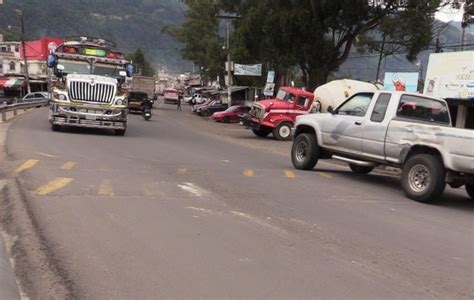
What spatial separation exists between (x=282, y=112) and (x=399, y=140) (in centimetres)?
1547

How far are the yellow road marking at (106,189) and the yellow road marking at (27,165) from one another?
1.85 m

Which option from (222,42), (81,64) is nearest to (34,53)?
(222,42)

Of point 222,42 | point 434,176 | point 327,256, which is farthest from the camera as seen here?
point 222,42

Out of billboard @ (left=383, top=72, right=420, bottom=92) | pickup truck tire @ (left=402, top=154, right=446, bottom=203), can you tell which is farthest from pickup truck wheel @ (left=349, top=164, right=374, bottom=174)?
billboard @ (left=383, top=72, right=420, bottom=92)

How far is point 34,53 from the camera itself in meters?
102

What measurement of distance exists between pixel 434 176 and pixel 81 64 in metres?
15.0

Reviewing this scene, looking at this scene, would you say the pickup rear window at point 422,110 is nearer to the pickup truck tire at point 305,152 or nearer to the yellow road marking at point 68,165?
the pickup truck tire at point 305,152

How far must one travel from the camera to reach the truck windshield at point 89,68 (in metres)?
20.9

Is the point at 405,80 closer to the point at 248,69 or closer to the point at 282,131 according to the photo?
the point at 248,69

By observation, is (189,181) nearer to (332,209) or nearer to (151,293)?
(332,209)

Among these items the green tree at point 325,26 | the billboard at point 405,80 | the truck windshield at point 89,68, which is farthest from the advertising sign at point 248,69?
the truck windshield at point 89,68

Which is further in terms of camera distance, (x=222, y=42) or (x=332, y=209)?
(x=222, y=42)

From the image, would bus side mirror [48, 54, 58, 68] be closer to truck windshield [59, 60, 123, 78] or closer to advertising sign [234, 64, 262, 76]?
truck windshield [59, 60, 123, 78]

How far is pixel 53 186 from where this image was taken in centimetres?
933
